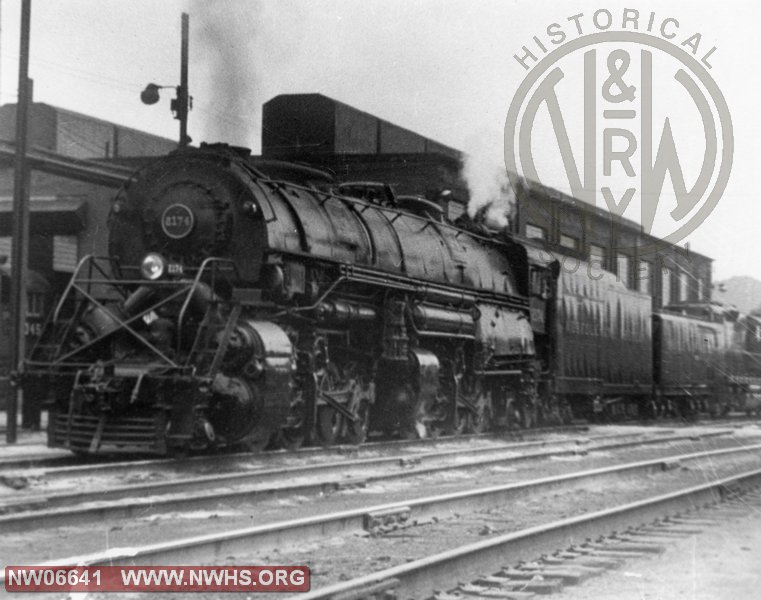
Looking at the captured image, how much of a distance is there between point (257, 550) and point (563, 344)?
44.2 ft

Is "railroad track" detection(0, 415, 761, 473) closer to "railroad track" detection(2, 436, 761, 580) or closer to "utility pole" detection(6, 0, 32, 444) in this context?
"utility pole" detection(6, 0, 32, 444)

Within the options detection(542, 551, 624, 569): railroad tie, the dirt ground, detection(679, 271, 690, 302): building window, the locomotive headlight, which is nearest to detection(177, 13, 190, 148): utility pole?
the locomotive headlight

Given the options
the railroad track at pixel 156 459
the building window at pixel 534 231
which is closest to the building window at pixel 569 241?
the building window at pixel 534 231

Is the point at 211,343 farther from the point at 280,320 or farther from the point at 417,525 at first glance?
the point at 417,525

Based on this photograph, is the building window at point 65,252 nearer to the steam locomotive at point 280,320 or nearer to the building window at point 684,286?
the steam locomotive at point 280,320

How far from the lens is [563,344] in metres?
19.1

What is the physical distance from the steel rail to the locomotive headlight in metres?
4.77

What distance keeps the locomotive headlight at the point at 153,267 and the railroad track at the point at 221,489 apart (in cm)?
249

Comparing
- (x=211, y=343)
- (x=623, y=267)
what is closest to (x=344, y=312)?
(x=211, y=343)

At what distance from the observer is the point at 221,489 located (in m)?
9.11

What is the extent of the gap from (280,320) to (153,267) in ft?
5.36

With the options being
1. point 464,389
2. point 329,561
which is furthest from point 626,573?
point 464,389

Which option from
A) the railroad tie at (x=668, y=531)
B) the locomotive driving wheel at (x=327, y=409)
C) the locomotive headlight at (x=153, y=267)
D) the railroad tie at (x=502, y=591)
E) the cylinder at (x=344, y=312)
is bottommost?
the railroad tie at (x=502, y=591)

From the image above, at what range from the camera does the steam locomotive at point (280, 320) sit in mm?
10680
